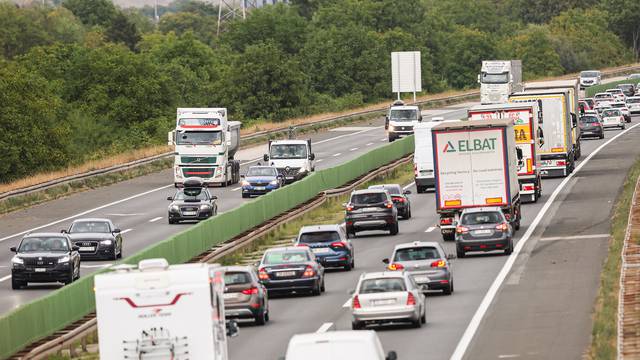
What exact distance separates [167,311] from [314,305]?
1681cm

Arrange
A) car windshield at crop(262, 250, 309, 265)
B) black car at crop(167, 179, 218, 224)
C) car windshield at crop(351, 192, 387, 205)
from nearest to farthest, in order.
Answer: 1. car windshield at crop(262, 250, 309, 265)
2. car windshield at crop(351, 192, 387, 205)
3. black car at crop(167, 179, 218, 224)

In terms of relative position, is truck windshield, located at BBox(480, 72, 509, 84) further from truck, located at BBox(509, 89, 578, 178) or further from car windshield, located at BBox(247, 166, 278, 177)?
car windshield, located at BBox(247, 166, 278, 177)

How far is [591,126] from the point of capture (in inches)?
3725

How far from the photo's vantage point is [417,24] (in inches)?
7096

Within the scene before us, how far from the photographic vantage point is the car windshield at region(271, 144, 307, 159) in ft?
235

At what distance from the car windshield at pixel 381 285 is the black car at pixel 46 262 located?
13802mm

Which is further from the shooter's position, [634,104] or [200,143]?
[634,104]

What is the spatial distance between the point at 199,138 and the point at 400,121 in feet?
80.4

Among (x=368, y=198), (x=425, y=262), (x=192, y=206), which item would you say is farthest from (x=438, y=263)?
(x=192, y=206)

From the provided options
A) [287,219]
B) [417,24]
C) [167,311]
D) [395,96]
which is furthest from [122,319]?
[417,24]

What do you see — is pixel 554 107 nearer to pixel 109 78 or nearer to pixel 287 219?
pixel 287 219

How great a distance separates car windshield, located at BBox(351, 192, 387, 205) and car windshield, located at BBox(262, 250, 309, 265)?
49.2 ft

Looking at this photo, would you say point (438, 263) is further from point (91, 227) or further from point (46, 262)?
point (91, 227)

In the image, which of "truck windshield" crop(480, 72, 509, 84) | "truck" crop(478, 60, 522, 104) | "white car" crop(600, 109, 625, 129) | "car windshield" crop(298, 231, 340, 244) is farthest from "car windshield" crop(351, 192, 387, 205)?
"truck windshield" crop(480, 72, 509, 84)
